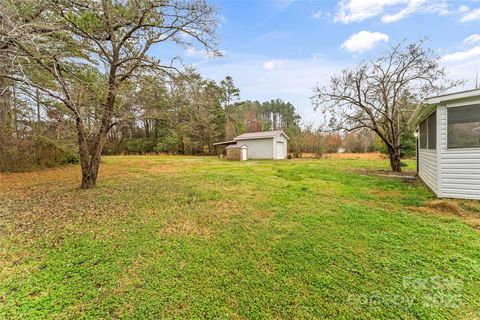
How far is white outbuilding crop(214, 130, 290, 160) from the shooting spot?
771 inches

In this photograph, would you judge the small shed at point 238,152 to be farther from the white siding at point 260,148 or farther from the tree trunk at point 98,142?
the tree trunk at point 98,142

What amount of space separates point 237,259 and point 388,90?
11296 millimetres

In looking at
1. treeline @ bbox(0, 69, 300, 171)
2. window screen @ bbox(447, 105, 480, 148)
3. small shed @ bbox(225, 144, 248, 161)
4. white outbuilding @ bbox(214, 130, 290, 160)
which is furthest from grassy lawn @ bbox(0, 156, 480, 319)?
white outbuilding @ bbox(214, 130, 290, 160)

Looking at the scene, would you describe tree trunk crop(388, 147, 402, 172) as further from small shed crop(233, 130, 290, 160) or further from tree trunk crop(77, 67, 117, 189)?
tree trunk crop(77, 67, 117, 189)

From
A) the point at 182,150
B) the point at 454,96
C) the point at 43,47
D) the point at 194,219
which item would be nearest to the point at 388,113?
the point at 454,96

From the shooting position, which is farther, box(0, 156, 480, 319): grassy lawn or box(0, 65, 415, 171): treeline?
box(0, 65, 415, 171): treeline

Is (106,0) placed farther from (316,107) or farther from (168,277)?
(316,107)

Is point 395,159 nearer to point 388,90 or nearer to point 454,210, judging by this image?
point 388,90

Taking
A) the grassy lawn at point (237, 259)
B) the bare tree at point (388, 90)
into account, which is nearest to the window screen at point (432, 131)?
the grassy lawn at point (237, 259)

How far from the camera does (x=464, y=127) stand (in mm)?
5027

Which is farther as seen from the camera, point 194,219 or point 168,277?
point 194,219

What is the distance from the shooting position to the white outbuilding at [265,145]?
19594 mm

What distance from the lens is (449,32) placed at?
8.37 m

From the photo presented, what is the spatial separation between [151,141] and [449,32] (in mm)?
27339
